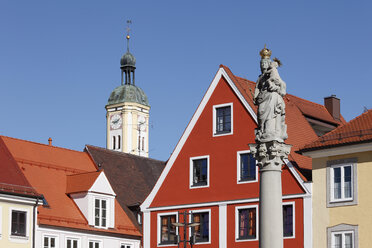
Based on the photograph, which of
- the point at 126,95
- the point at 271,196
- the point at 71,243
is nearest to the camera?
Result: the point at 271,196

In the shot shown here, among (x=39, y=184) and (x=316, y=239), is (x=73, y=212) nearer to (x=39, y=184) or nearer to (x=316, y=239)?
(x=39, y=184)

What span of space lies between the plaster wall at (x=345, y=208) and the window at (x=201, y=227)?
732 cm

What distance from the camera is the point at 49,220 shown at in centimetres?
5222

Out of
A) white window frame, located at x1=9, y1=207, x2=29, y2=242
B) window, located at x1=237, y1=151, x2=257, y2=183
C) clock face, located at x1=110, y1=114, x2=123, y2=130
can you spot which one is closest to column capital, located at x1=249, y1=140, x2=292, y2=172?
window, located at x1=237, y1=151, x2=257, y2=183

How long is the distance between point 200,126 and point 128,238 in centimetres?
1081

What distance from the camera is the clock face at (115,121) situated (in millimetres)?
155250

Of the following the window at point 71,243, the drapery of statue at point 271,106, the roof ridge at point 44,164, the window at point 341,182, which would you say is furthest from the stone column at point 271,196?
the roof ridge at point 44,164

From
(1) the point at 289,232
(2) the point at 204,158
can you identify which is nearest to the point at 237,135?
(2) the point at 204,158

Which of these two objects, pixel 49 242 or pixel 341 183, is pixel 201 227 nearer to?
pixel 49 242

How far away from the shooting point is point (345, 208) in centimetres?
4322

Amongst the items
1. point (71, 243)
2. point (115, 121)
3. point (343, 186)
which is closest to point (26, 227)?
point (71, 243)

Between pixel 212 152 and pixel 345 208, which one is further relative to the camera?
pixel 212 152

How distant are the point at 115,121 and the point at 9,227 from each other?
107 metres

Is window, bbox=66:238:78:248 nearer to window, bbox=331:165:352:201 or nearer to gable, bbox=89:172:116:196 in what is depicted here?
gable, bbox=89:172:116:196
